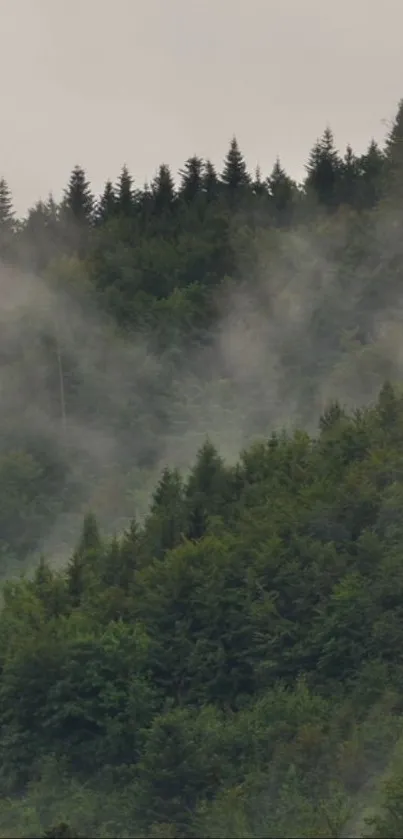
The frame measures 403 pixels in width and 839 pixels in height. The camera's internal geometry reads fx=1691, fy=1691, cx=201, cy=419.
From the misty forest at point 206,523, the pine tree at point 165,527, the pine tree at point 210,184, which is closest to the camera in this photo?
the misty forest at point 206,523

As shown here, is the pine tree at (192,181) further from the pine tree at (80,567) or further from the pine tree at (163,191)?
the pine tree at (80,567)

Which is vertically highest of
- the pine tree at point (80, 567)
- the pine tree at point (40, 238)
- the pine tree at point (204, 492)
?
the pine tree at point (40, 238)

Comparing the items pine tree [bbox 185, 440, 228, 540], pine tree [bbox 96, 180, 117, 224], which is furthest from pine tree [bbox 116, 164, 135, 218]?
pine tree [bbox 185, 440, 228, 540]

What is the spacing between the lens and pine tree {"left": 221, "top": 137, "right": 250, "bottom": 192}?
144 m

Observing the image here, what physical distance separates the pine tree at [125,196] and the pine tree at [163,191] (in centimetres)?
198

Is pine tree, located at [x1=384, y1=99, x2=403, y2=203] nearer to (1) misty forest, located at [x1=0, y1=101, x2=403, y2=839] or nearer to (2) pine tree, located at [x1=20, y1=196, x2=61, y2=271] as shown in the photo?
(1) misty forest, located at [x1=0, y1=101, x2=403, y2=839]

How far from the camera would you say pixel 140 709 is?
195ft

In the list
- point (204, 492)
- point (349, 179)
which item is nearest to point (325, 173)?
point (349, 179)

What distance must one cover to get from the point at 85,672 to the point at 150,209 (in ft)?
280

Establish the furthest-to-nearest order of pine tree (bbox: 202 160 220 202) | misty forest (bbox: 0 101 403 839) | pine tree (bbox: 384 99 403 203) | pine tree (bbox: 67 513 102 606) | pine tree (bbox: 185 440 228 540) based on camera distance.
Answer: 1. pine tree (bbox: 202 160 220 202)
2. pine tree (bbox: 384 99 403 203)
3. pine tree (bbox: 185 440 228 540)
4. pine tree (bbox: 67 513 102 606)
5. misty forest (bbox: 0 101 403 839)

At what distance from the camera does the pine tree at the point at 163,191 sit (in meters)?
141

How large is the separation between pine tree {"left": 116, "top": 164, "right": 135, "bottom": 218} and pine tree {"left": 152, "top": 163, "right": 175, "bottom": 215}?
6.50ft

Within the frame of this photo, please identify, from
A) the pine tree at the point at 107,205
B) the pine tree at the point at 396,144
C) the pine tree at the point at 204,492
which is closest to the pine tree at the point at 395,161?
the pine tree at the point at 396,144

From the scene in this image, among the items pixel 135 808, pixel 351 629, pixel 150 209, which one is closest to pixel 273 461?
pixel 351 629
